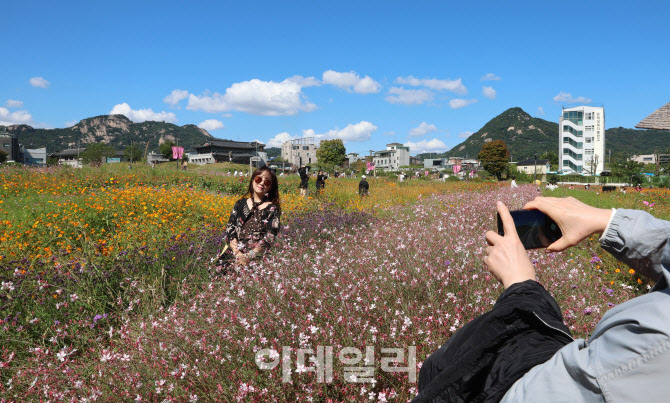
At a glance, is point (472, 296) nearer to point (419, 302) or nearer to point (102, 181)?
point (419, 302)

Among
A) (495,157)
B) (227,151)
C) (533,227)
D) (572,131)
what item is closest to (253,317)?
(533,227)

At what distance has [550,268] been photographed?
382cm

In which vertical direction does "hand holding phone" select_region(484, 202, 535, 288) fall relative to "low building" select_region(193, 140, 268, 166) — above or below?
below

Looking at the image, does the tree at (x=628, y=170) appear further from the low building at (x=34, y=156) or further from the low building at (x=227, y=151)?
the low building at (x=34, y=156)

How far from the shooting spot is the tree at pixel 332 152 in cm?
9969

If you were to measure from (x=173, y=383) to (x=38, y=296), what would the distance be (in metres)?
2.53

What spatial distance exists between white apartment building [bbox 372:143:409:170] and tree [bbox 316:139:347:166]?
27.6 meters

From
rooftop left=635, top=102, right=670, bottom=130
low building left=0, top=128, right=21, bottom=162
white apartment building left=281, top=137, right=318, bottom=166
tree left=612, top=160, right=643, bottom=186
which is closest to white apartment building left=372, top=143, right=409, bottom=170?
white apartment building left=281, top=137, right=318, bottom=166

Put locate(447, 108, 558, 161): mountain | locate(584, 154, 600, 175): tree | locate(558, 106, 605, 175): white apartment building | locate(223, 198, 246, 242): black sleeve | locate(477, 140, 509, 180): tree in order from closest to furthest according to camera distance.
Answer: locate(223, 198, 246, 242): black sleeve < locate(584, 154, 600, 175): tree < locate(477, 140, 509, 180): tree < locate(558, 106, 605, 175): white apartment building < locate(447, 108, 558, 161): mountain

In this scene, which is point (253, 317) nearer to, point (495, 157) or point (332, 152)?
point (495, 157)

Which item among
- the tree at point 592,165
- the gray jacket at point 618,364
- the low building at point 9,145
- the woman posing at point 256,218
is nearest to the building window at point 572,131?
the tree at point 592,165

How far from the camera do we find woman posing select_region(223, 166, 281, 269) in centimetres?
455

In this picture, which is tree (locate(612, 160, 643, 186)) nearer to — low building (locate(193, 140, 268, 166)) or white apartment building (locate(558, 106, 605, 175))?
white apartment building (locate(558, 106, 605, 175))

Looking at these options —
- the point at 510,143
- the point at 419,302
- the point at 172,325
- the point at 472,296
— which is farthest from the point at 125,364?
the point at 510,143
